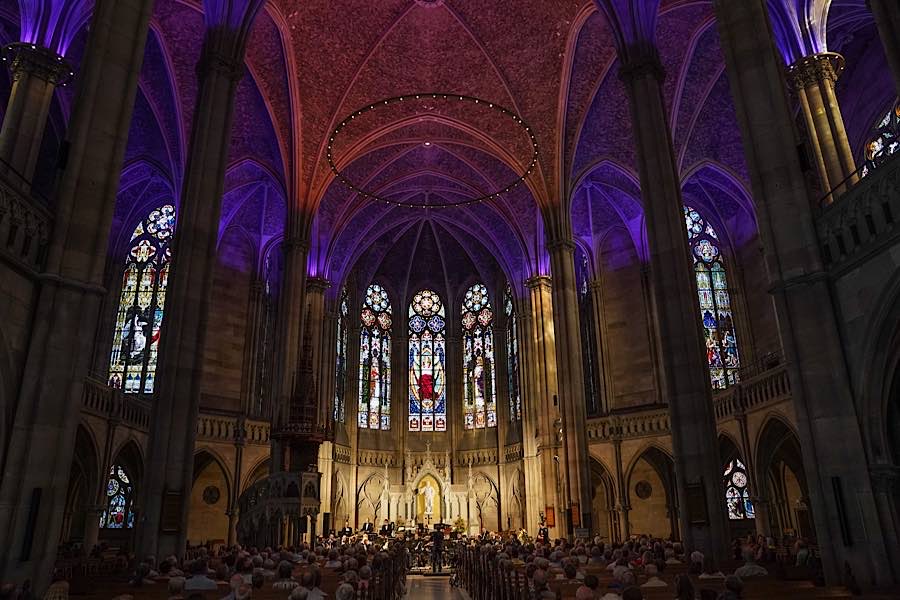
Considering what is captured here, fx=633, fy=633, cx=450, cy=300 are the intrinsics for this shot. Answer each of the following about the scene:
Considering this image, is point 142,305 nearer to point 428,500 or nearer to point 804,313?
point 428,500

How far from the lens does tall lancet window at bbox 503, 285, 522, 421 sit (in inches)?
1327

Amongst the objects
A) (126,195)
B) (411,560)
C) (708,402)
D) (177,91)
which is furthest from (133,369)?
(708,402)

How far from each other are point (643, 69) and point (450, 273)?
2312 cm

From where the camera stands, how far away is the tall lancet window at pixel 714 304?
25.6 metres

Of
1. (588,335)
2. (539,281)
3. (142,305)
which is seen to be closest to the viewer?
(142,305)

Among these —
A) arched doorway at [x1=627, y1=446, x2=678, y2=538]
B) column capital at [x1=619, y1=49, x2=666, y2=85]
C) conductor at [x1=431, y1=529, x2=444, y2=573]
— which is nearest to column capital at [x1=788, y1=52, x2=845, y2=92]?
column capital at [x1=619, y1=49, x2=666, y2=85]

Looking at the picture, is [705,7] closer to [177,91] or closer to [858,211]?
[858,211]

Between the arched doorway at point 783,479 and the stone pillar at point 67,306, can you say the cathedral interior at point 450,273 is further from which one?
the arched doorway at point 783,479

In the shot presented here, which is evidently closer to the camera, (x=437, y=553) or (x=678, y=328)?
(x=678, y=328)

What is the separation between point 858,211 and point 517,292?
23701 millimetres

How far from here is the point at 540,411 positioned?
27047mm

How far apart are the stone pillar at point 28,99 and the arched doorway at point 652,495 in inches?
896

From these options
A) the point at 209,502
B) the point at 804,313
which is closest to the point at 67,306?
the point at 804,313

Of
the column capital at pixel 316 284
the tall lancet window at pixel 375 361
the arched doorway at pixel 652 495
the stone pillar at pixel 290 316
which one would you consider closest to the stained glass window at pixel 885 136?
the arched doorway at pixel 652 495
